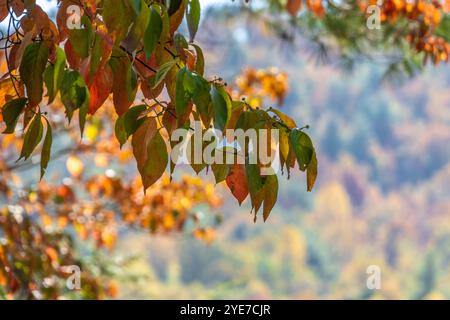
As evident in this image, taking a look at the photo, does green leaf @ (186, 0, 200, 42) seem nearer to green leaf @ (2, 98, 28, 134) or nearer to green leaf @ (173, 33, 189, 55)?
green leaf @ (173, 33, 189, 55)

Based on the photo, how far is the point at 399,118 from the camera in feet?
145

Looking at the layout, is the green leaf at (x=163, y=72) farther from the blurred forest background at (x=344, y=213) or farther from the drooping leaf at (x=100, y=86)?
the blurred forest background at (x=344, y=213)

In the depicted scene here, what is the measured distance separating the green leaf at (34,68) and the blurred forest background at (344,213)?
28.4m

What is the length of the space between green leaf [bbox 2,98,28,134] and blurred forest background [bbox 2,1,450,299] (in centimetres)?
2770

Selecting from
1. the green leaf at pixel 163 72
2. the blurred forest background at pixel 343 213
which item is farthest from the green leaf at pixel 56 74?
the blurred forest background at pixel 343 213

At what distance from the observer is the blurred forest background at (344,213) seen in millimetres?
34312

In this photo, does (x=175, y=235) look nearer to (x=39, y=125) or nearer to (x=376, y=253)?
(x=39, y=125)

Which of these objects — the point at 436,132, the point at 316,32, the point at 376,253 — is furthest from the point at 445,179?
the point at 316,32

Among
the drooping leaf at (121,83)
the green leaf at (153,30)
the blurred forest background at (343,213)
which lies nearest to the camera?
the green leaf at (153,30)

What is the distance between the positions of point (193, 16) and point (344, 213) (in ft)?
125

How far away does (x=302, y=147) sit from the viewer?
1.11 metres

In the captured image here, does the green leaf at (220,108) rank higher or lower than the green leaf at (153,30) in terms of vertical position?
lower

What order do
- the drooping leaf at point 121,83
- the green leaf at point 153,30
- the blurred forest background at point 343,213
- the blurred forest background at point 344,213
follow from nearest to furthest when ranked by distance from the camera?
1. the green leaf at point 153,30
2. the drooping leaf at point 121,83
3. the blurred forest background at point 343,213
4. the blurred forest background at point 344,213
